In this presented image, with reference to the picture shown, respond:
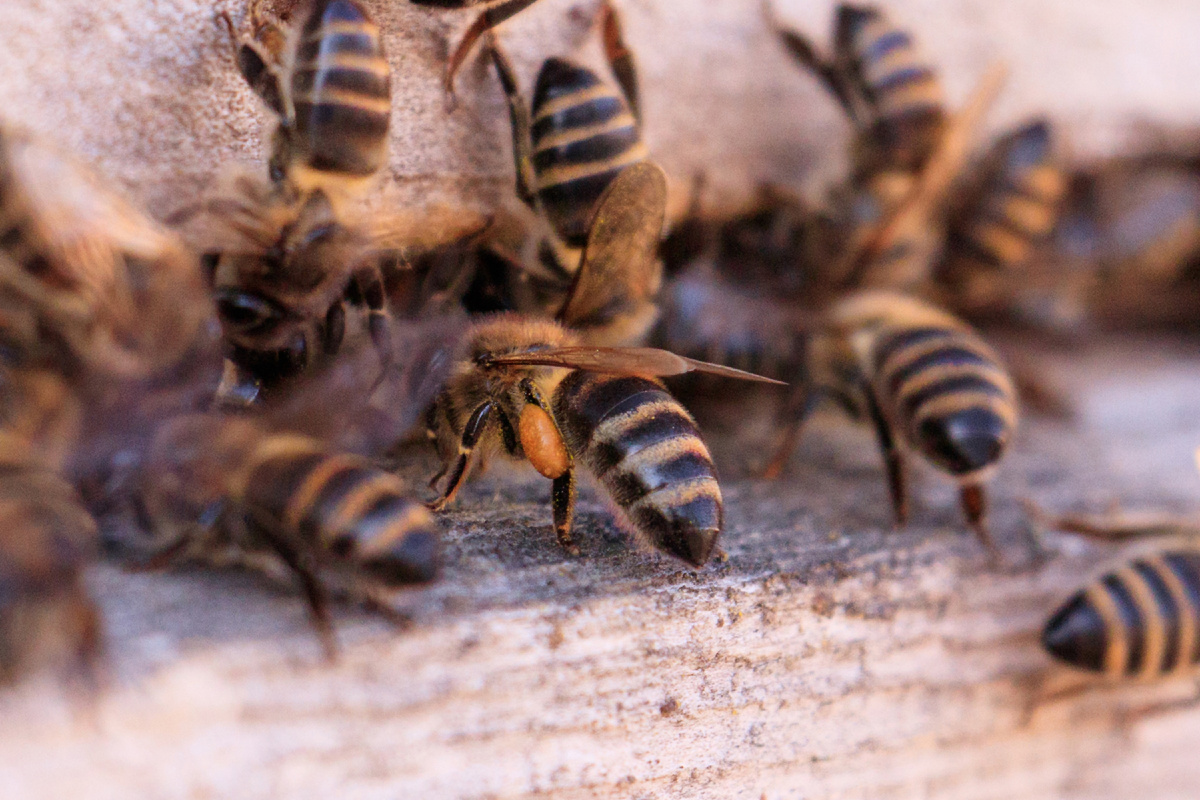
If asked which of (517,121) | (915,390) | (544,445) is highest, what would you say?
(517,121)

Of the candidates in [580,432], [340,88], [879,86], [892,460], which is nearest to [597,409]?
[580,432]

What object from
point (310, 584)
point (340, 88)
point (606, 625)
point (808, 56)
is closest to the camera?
point (310, 584)

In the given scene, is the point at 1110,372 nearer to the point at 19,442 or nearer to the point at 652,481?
the point at 652,481

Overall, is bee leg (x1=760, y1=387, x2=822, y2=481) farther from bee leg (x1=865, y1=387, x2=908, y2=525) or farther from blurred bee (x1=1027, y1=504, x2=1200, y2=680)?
blurred bee (x1=1027, y1=504, x2=1200, y2=680)

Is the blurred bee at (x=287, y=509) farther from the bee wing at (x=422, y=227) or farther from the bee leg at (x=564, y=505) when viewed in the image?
the bee wing at (x=422, y=227)

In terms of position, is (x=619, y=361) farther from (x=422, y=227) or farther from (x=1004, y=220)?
(x=1004, y=220)

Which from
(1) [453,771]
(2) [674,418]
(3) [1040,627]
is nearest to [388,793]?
(1) [453,771]
